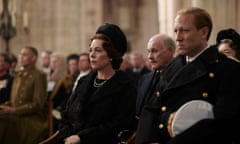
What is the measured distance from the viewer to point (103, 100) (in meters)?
4.41

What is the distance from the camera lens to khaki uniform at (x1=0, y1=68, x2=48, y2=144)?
21.3 ft

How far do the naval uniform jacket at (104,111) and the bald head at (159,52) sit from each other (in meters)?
0.56

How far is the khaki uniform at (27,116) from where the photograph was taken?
649cm

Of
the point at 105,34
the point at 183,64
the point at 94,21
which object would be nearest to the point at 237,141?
the point at 183,64

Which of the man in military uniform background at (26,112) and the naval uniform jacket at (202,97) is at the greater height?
the naval uniform jacket at (202,97)

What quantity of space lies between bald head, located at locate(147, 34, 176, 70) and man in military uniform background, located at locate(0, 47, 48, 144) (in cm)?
209

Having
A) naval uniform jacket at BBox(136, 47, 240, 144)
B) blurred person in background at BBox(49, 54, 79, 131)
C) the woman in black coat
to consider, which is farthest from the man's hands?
naval uniform jacket at BBox(136, 47, 240, 144)

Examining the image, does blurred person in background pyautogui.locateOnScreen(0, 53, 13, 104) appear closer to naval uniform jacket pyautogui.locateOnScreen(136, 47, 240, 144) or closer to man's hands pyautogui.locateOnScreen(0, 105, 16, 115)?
man's hands pyautogui.locateOnScreen(0, 105, 16, 115)

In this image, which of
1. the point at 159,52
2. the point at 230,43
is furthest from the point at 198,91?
the point at 159,52

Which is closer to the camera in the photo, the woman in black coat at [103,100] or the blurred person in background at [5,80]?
the woman in black coat at [103,100]

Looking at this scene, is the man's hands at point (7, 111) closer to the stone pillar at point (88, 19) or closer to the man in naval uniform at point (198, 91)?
the man in naval uniform at point (198, 91)

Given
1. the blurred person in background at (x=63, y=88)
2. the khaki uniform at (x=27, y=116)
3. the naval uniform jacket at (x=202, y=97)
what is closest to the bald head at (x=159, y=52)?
the naval uniform jacket at (x=202, y=97)

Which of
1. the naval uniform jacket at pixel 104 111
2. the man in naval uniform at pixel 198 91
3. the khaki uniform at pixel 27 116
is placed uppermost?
the man in naval uniform at pixel 198 91

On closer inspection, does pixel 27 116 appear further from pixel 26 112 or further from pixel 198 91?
pixel 198 91
